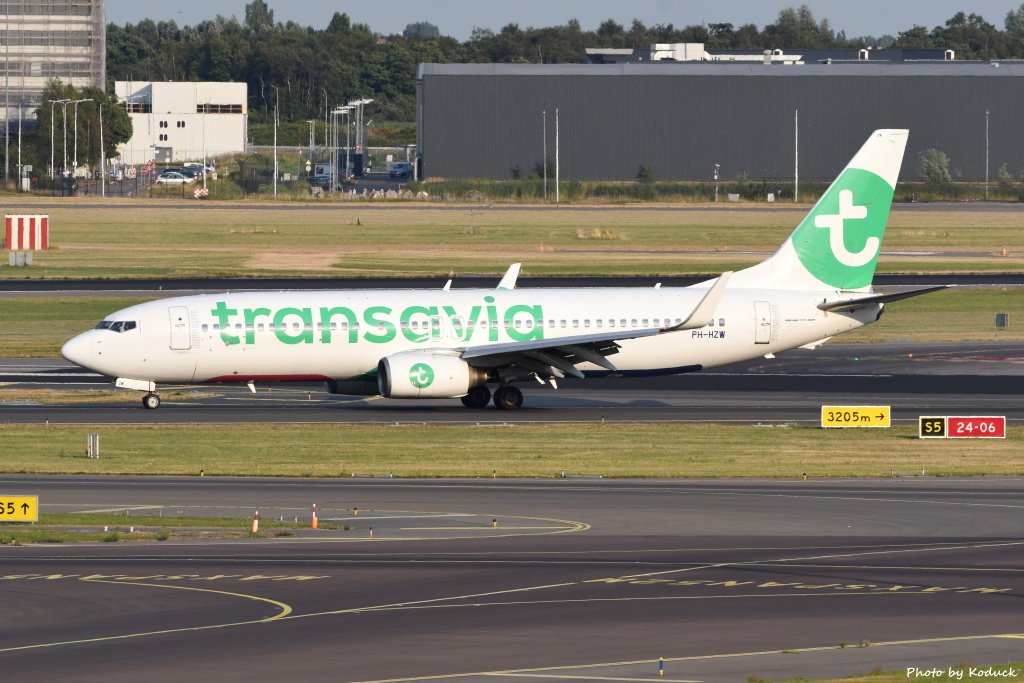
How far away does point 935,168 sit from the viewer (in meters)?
157

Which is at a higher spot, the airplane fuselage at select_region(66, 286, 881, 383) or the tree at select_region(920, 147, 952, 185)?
the tree at select_region(920, 147, 952, 185)

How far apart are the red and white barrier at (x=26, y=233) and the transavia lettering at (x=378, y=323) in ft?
186

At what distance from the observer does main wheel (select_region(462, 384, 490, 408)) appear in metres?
51.5

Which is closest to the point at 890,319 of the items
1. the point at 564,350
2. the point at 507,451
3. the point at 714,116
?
the point at 564,350

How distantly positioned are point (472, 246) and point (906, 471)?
229ft

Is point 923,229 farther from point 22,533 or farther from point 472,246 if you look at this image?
point 22,533

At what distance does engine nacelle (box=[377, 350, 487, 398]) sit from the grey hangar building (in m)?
115

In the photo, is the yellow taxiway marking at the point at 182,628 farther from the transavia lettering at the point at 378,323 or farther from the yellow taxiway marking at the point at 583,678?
the transavia lettering at the point at 378,323

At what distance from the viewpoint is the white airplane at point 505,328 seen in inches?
1930

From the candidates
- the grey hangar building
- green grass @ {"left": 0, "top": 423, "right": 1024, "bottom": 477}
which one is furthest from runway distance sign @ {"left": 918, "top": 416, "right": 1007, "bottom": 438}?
the grey hangar building

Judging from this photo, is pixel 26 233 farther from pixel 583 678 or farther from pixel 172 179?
pixel 583 678

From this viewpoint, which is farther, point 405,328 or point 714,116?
point 714,116

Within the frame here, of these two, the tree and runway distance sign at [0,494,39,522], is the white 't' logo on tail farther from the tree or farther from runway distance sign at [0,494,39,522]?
the tree

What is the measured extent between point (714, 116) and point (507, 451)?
12546 centimetres
